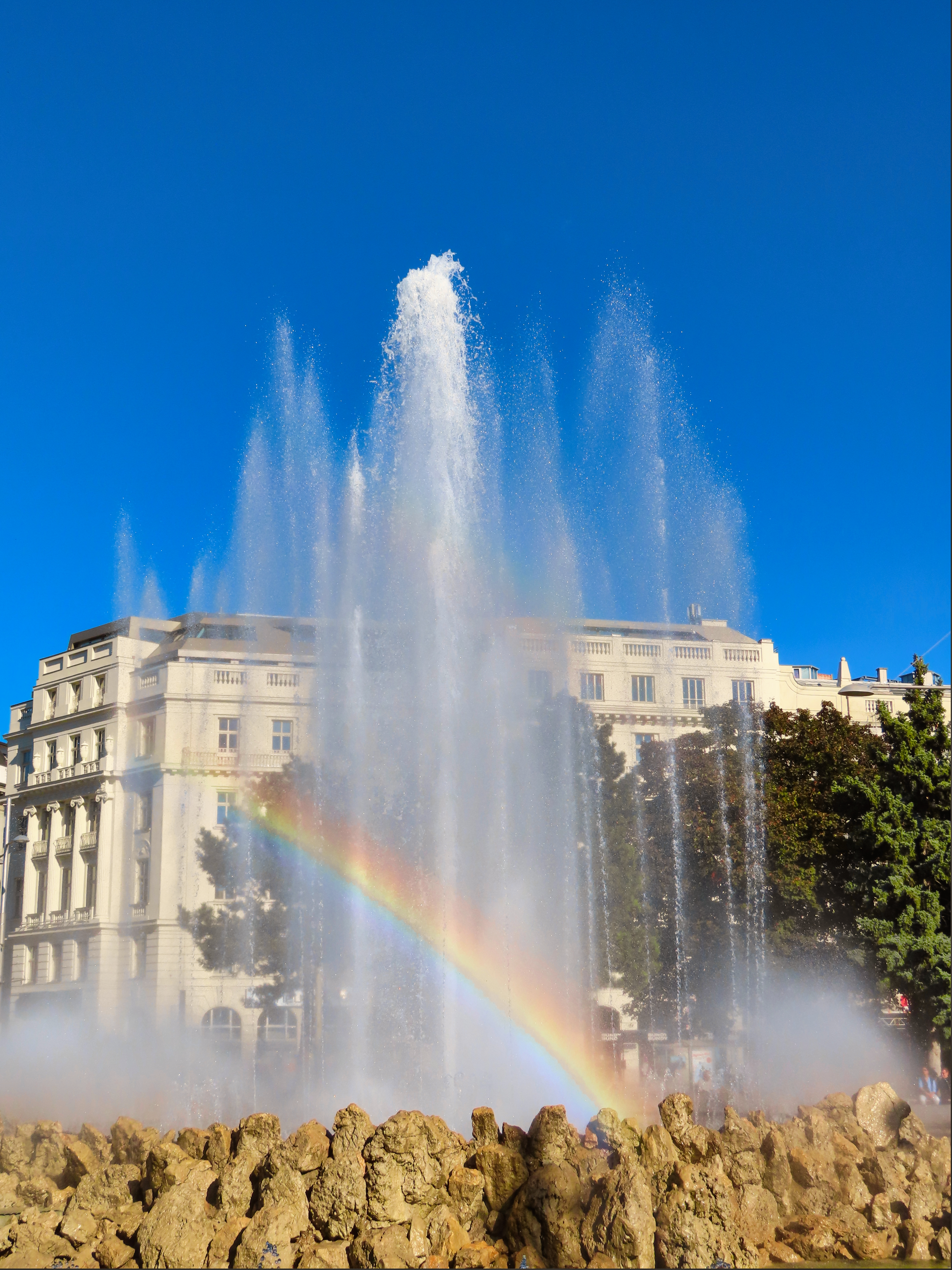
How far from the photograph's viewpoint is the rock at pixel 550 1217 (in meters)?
13.7

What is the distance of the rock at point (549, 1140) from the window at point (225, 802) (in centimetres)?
3683

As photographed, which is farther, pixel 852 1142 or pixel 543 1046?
pixel 543 1046

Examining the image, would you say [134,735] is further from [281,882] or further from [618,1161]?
[618,1161]

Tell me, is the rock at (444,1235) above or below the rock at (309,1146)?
below

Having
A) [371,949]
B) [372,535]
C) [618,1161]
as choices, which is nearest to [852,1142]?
[618,1161]

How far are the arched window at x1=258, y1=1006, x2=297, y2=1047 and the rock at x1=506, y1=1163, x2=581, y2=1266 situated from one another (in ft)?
113

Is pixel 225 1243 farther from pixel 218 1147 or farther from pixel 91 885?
pixel 91 885

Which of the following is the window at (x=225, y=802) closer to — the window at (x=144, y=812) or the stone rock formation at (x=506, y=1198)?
the window at (x=144, y=812)

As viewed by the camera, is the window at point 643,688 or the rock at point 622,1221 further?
the window at point 643,688

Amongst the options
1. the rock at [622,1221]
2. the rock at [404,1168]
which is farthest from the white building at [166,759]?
the rock at [622,1221]

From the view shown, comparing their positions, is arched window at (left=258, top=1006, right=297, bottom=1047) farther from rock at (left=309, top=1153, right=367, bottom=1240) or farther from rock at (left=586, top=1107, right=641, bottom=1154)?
rock at (left=309, top=1153, right=367, bottom=1240)

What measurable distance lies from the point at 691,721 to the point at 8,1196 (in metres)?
39.0

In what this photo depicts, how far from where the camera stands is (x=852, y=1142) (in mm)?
16797

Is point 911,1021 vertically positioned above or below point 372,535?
below
